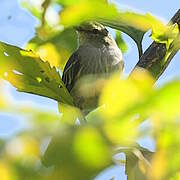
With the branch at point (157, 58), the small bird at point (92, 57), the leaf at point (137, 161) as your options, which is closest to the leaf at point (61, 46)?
the branch at point (157, 58)

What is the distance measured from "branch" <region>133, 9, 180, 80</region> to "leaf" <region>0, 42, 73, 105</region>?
25 centimetres

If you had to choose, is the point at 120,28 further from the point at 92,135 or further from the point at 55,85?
the point at 92,135

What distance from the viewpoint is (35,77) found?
0.77 meters

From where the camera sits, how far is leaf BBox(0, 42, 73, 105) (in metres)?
0.75

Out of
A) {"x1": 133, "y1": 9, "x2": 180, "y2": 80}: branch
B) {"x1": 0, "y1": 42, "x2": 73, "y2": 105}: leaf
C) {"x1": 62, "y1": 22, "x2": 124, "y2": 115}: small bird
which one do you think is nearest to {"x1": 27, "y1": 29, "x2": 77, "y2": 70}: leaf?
{"x1": 0, "y1": 42, "x2": 73, "y2": 105}: leaf

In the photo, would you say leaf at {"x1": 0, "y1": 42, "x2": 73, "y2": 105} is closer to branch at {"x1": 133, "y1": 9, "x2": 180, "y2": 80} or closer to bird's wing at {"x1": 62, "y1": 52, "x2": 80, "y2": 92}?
branch at {"x1": 133, "y1": 9, "x2": 180, "y2": 80}

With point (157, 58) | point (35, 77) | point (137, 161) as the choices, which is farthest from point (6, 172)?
point (157, 58)

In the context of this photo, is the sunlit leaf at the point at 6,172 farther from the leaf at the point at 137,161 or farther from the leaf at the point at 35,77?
the leaf at the point at 35,77

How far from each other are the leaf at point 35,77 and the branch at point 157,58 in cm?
25

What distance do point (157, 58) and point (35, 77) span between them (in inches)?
14.8

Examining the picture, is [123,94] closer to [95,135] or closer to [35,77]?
[95,135]

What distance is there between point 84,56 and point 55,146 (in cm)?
292

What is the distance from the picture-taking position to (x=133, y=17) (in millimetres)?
293

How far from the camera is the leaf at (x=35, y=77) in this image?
2.44 feet
